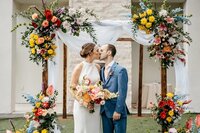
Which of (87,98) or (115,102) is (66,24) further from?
(115,102)

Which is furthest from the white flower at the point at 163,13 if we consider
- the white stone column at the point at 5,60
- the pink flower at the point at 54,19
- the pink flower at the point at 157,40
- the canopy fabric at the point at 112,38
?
the white stone column at the point at 5,60

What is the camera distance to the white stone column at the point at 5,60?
9352 mm

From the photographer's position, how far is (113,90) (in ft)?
14.8

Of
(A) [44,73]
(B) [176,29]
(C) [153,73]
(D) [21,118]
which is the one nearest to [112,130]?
(A) [44,73]

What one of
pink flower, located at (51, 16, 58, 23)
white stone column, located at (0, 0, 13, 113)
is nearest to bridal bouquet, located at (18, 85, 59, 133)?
pink flower, located at (51, 16, 58, 23)

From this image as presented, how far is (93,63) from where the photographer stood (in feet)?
15.7

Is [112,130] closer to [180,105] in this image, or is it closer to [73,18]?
[180,105]

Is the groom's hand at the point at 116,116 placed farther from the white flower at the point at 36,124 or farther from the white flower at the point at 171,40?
the white flower at the point at 171,40

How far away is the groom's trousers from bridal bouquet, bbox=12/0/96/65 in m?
1.25

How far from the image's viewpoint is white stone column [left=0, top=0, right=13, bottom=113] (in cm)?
935

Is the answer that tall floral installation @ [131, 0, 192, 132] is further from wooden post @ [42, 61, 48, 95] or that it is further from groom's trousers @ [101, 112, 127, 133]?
wooden post @ [42, 61, 48, 95]

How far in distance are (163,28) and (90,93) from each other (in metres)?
1.50

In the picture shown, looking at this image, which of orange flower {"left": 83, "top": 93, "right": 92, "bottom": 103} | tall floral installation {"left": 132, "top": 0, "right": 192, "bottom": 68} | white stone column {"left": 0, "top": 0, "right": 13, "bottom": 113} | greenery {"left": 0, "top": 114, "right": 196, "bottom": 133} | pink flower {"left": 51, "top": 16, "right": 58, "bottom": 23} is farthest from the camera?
white stone column {"left": 0, "top": 0, "right": 13, "bottom": 113}

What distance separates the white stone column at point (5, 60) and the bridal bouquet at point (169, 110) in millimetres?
5203
